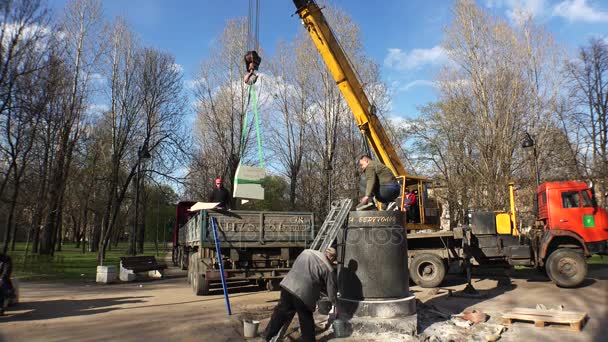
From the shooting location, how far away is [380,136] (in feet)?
48.5

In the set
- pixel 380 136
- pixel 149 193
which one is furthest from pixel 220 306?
pixel 149 193

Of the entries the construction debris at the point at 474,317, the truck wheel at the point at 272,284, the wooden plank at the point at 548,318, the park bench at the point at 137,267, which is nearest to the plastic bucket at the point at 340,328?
the construction debris at the point at 474,317

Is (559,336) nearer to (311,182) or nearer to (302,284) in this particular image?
(302,284)

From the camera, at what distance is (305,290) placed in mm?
5586

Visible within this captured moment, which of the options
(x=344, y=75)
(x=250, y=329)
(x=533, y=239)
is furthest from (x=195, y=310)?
(x=533, y=239)

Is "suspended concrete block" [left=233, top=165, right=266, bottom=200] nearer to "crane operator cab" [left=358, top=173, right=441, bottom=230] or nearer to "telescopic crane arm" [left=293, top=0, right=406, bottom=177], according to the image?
"crane operator cab" [left=358, top=173, right=441, bottom=230]

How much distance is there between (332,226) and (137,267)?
11.2 meters

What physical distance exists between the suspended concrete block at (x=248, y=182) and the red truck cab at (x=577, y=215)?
27.5ft

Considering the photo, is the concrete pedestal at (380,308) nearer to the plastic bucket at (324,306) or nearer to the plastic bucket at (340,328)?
the plastic bucket at (340,328)

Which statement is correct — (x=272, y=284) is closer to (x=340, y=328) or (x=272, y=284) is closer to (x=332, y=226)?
(x=332, y=226)

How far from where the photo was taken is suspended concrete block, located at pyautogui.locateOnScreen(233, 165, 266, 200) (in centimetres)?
981

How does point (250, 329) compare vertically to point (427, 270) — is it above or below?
below

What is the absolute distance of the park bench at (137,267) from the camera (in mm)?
15336

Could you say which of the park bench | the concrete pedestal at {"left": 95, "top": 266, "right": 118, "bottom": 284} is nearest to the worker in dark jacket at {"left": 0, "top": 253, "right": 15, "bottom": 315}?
the concrete pedestal at {"left": 95, "top": 266, "right": 118, "bottom": 284}
